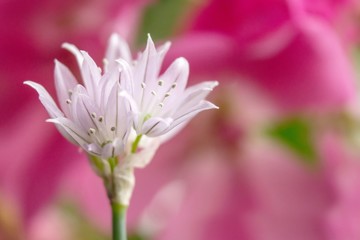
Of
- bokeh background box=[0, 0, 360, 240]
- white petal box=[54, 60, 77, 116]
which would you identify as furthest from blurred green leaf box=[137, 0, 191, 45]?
white petal box=[54, 60, 77, 116]

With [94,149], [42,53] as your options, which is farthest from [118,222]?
[42,53]

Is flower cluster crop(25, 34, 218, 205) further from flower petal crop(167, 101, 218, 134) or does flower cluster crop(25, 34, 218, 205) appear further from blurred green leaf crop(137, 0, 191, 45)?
blurred green leaf crop(137, 0, 191, 45)

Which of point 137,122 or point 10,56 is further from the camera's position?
point 10,56

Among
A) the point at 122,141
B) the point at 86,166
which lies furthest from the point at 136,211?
the point at 122,141

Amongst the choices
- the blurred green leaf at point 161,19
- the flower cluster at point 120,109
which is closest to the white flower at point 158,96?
the flower cluster at point 120,109

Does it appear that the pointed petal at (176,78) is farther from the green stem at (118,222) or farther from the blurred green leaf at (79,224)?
the blurred green leaf at (79,224)

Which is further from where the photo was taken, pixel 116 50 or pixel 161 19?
pixel 161 19

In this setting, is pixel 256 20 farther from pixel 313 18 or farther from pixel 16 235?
pixel 16 235

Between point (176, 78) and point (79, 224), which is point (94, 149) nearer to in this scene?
point (176, 78)
